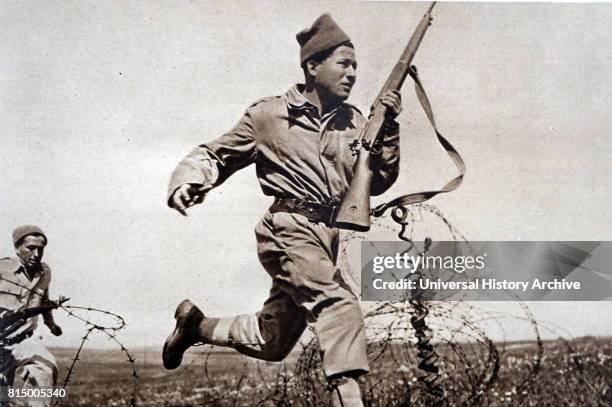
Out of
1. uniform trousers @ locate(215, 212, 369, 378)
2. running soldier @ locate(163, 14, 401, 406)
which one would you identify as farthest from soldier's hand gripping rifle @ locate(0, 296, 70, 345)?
uniform trousers @ locate(215, 212, 369, 378)

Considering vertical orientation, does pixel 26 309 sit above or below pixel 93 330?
above

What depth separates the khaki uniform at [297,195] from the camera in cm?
670

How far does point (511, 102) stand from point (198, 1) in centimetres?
277

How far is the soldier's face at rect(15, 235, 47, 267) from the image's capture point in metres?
7.14

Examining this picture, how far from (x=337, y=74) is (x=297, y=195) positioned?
3.46ft

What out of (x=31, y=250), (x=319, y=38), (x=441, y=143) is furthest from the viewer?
(x=441, y=143)

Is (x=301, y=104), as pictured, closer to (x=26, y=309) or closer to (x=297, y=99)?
(x=297, y=99)

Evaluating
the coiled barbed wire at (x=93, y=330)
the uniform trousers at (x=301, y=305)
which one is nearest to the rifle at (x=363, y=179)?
the uniform trousers at (x=301, y=305)

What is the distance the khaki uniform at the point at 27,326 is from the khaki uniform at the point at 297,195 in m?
1.32

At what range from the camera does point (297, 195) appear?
22.9ft

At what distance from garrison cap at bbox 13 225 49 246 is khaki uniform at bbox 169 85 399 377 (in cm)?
112

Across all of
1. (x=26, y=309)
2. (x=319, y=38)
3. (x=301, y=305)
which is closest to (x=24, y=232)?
(x=26, y=309)

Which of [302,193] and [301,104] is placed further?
[301,104]

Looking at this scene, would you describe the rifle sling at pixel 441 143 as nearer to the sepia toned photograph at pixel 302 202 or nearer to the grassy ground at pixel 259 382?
the sepia toned photograph at pixel 302 202
